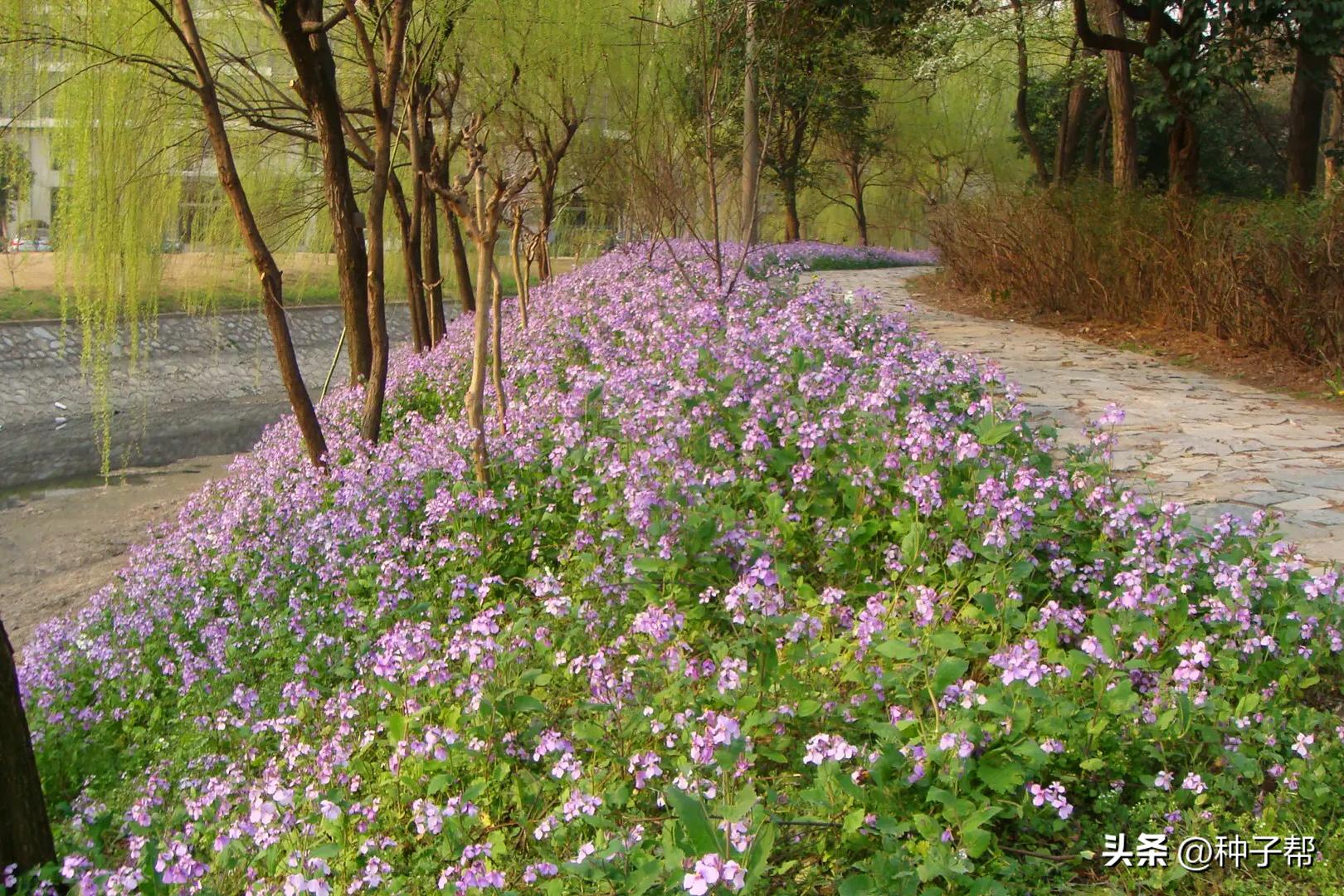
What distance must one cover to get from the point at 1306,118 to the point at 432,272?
30.9 ft

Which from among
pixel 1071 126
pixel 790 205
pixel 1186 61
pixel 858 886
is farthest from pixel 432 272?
pixel 790 205

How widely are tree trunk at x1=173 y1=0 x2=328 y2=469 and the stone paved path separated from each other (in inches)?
173

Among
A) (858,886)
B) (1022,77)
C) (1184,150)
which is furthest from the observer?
(1022,77)

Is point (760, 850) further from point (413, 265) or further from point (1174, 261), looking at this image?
point (413, 265)

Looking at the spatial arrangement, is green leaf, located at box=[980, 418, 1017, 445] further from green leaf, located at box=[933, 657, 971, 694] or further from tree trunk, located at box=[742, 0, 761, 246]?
tree trunk, located at box=[742, 0, 761, 246]

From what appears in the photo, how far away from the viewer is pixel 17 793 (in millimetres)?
2973

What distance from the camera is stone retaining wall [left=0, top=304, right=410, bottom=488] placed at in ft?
47.1

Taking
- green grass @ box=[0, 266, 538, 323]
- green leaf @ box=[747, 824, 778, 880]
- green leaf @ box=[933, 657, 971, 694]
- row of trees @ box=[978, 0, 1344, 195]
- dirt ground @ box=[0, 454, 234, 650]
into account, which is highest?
row of trees @ box=[978, 0, 1344, 195]

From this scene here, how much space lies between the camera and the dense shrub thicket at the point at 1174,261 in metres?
7.94

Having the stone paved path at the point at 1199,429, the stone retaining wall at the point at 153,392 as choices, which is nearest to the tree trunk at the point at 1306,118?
the stone paved path at the point at 1199,429

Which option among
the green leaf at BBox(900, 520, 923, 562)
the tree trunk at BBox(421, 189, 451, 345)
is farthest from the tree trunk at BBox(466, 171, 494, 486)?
the tree trunk at BBox(421, 189, 451, 345)

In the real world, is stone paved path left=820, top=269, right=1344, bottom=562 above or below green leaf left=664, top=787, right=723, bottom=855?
above

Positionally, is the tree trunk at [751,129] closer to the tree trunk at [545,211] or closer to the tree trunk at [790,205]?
the tree trunk at [545,211]

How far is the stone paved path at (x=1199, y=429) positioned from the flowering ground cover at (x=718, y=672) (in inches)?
38.0
